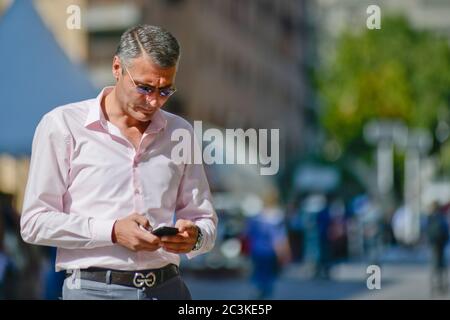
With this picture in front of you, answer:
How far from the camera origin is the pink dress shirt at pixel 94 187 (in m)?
3.28

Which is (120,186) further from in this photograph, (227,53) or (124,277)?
(227,53)

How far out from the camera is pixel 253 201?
89.4 feet

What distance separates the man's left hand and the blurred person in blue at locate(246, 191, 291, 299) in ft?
42.0

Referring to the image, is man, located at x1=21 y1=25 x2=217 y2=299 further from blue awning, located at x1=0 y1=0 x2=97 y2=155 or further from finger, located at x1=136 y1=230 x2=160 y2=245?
blue awning, located at x1=0 y1=0 x2=97 y2=155

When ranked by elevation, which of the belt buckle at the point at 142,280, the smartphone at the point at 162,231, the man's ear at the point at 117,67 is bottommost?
the belt buckle at the point at 142,280

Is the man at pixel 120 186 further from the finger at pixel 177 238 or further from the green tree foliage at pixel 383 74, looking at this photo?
the green tree foliage at pixel 383 74

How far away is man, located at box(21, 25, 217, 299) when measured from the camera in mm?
3275

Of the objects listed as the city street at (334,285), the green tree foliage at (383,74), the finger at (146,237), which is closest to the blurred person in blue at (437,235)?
the city street at (334,285)

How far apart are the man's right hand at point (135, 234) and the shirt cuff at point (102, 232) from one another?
0.01 metres

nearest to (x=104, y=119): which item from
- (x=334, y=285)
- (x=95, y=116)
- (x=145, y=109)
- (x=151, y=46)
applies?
(x=95, y=116)

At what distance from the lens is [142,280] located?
3.36m

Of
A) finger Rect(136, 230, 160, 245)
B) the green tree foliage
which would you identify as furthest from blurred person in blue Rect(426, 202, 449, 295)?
the green tree foliage
